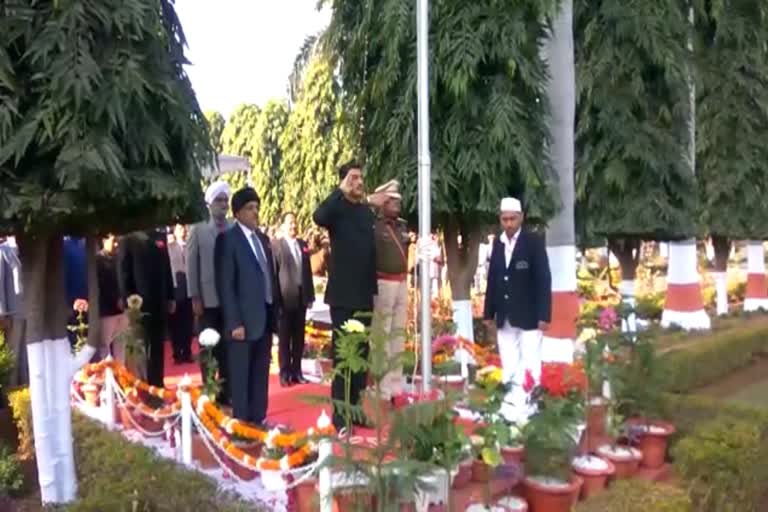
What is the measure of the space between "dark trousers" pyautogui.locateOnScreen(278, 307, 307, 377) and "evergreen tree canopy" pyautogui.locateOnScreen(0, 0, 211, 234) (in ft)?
12.2

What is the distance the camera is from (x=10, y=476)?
515 cm

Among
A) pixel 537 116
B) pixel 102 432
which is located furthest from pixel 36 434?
pixel 537 116

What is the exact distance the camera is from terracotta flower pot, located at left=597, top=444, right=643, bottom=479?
18.9 feet

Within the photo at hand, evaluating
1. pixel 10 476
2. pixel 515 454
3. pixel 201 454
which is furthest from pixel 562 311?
pixel 10 476

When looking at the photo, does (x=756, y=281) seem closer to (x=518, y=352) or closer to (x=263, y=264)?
(x=518, y=352)

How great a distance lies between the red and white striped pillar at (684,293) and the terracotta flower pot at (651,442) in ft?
21.7

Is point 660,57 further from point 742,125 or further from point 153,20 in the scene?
point 153,20

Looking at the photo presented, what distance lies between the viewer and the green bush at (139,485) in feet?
13.2

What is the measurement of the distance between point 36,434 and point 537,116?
4.81 meters

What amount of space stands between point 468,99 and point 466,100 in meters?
0.02

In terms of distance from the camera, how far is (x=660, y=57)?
10.2 m

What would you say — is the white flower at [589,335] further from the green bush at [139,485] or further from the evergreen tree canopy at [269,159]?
the evergreen tree canopy at [269,159]

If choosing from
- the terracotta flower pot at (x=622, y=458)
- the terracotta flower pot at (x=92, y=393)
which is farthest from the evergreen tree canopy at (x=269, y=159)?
Result: the terracotta flower pot at (x=622, y=458)

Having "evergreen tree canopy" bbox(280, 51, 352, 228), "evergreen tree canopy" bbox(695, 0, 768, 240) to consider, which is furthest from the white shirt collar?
"evergreen tree canopy" bbox(280, 51, 352, 228)
